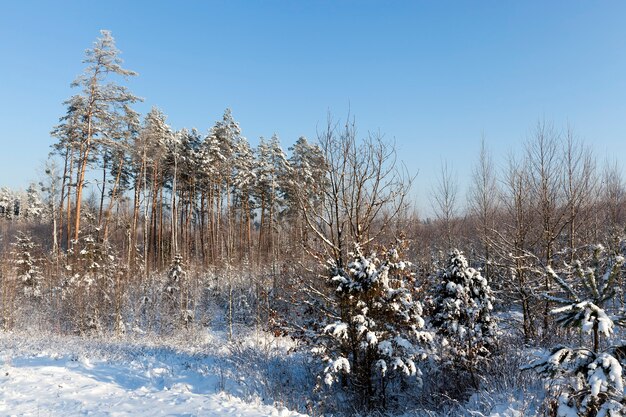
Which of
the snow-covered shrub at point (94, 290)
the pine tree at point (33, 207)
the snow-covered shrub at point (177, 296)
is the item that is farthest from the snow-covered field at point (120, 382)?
the pine tree at point (33, 207)

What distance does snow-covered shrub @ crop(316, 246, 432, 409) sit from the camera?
298 inches

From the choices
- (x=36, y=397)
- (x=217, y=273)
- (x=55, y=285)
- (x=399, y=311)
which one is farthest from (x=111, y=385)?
(x=217, y=273)

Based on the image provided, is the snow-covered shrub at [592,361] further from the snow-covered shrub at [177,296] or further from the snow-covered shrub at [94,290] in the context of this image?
the snow-covered shrub at [177,296]

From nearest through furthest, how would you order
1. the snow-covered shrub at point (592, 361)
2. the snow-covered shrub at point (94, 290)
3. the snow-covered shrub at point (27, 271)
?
the snow-covered shrub at point (592, 361), the snow-covered shrub at point (94, 290), the snow-covered shrub at point (27, 271)

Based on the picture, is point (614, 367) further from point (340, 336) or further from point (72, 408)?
point (72, 408)

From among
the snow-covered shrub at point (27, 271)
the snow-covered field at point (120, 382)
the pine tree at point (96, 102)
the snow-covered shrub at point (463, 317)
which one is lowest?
the snow-covered field at point (120, 382)

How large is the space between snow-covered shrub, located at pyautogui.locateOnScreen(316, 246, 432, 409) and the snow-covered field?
184 centimetres

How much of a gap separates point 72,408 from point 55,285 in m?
13.8

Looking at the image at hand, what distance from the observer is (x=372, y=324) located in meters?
7.70

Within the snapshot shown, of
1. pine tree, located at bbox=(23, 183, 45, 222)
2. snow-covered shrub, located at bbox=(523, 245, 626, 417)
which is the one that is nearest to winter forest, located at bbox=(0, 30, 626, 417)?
snow-covered shrub, located at bbox=(523, 245, 626, 417)

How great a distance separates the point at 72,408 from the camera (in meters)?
6.47

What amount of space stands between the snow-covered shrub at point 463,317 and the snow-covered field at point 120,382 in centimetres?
442

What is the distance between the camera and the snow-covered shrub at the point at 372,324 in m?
7.57

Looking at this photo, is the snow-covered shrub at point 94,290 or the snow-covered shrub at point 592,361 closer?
the snow-covered shrub at point 592,361
